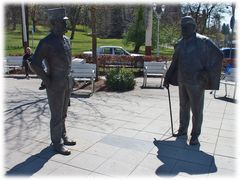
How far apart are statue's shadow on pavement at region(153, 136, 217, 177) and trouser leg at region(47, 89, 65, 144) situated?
5.43ft

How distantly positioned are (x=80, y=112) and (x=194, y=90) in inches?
127

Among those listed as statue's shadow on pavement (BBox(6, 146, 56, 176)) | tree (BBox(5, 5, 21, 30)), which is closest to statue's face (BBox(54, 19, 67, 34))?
statue's shadow on pavement (BBox(6, 146, 56, 176))

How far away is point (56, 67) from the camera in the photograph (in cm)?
455

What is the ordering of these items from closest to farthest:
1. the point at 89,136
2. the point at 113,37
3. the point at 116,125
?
the point at 89,136 < the point at 116,125 < the point at 113,37

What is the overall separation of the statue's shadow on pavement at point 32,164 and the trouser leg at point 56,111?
23 centimetres

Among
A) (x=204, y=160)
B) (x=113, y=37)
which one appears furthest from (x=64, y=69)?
(x=113, y=37)

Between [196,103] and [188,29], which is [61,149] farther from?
[188,29]

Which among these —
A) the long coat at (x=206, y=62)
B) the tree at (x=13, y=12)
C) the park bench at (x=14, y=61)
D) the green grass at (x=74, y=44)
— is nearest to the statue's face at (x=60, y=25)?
the long coat at (x=206, y=62)

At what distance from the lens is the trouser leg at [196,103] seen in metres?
5.15

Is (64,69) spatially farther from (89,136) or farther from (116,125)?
(116,125)

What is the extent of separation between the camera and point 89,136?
5648 millimetres

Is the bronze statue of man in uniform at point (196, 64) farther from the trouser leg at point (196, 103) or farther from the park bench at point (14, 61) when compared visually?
the park bench at point (14, 61)

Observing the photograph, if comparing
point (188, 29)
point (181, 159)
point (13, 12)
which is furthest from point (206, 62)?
point (13, 12)

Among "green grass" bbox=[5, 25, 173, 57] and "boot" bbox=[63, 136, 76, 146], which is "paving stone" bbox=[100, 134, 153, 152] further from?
"green grass" bbox=[5, 25, 173, 57]
